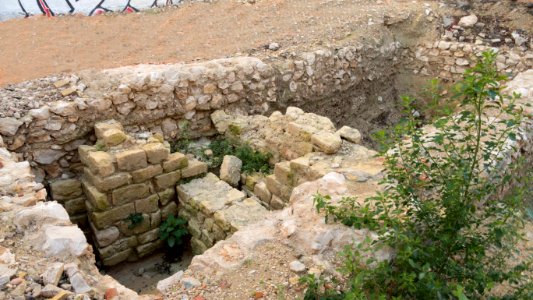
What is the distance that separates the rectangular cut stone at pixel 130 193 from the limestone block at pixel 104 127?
0.68m

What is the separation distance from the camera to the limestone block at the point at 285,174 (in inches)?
191

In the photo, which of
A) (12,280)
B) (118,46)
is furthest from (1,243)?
(118,46)

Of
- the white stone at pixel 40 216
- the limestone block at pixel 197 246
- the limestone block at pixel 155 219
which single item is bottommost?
the limestone block at pixel 197 246

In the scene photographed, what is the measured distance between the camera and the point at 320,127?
17.7 feet

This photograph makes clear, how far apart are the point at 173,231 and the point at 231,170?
1.00 meters

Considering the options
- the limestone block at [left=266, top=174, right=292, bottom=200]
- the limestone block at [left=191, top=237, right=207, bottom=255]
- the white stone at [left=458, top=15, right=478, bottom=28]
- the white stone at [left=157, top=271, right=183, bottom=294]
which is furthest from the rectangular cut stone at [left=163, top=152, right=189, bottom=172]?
the white stone at [left=458, top=15, right=478, bottom=28]

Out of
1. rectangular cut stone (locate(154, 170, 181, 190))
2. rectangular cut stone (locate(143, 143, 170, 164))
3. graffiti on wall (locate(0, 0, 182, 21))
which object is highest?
graffiti on wall (locate(0, 0, 182, 21))

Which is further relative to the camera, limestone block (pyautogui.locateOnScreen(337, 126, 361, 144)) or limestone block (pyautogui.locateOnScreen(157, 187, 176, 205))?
limestone block (pyautogui.locateOnScreen(157, 187, 176, 205))

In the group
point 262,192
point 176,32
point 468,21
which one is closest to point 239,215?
point 262,192

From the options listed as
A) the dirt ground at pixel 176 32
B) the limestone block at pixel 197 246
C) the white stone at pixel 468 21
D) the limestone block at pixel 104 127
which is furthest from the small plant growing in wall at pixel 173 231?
the white stone at pixel 468 21

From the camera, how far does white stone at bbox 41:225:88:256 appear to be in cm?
312

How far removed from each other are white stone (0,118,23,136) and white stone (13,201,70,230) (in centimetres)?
191

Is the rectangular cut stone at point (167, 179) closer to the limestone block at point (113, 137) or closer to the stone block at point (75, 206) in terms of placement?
the limestone block at point (113, 137)

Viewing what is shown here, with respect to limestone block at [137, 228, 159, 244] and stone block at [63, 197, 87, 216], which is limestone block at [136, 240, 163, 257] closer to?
limestone block at [137, 228, 159, 244]
